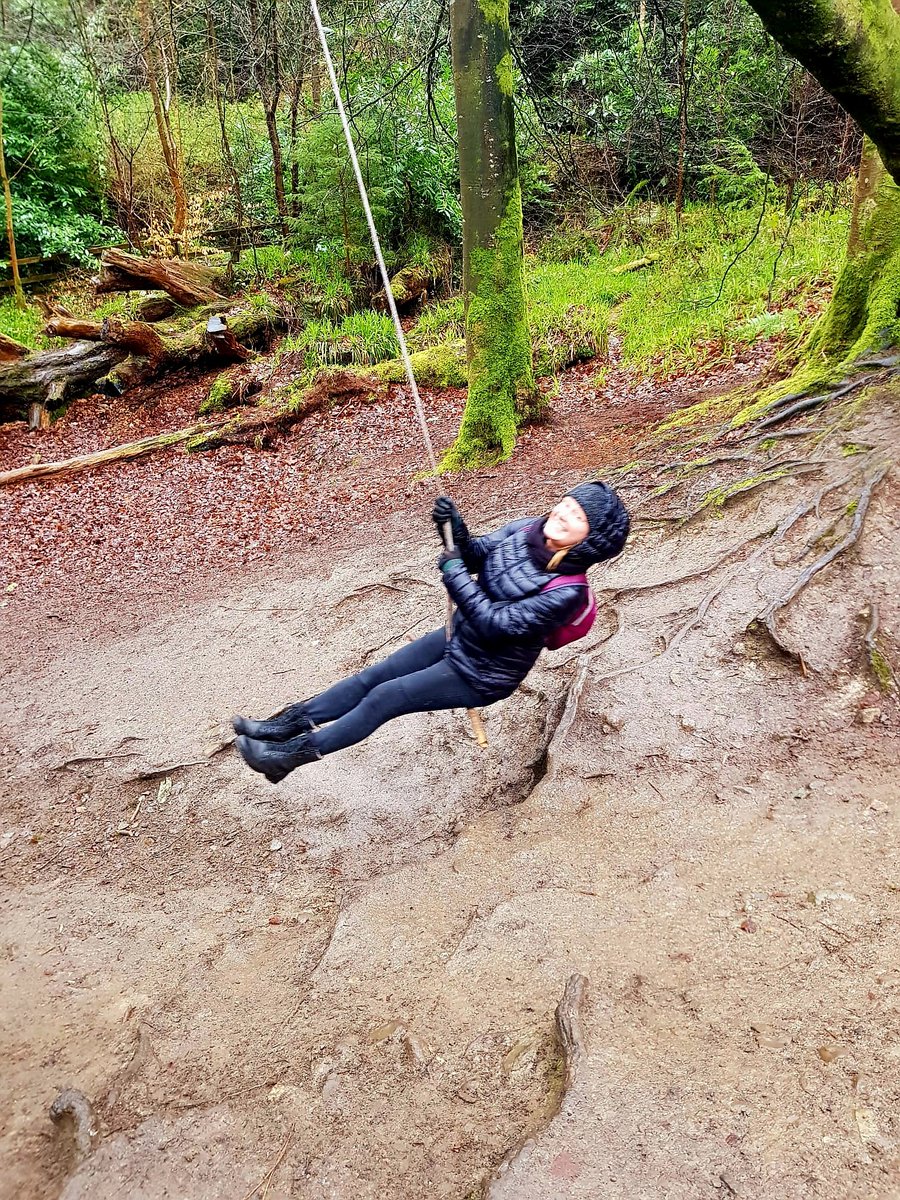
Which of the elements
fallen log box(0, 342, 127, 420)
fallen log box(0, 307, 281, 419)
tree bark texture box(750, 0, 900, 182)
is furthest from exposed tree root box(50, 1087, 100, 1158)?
fallen log box(0, 342, 127, 420)

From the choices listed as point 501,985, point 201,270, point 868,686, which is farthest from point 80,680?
point 201,270

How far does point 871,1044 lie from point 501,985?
4.30 ft

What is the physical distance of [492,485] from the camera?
322 inches

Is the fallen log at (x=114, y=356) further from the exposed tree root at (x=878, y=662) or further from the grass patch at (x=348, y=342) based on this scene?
the exposed tree root at (x=878, y=662)

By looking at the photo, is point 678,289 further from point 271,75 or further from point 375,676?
point 271,75

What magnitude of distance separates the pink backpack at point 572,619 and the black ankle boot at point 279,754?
4.08 feet

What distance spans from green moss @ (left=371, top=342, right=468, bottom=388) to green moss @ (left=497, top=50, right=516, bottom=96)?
3919mm

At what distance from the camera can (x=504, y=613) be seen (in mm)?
3426

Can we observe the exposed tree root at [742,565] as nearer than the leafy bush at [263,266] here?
Yes

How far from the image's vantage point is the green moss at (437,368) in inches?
454

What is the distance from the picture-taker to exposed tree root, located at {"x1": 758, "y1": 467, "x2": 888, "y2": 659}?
4363mm

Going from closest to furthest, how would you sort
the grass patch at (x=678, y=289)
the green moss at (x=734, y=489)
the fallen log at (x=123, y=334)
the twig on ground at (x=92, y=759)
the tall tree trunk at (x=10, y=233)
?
the green moss at (x=734, y=489), the twig on ground at (x=92, y=759), the grass patch at (x=678, y=289), the fallen log at (x=123, y=334), the tall tree trunk at (x=10, y=233)

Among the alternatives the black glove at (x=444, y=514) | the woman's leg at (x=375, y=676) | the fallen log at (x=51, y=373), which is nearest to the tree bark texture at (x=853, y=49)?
the black glove at (x=444, y=514)

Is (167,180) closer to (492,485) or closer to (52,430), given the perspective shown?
(52,430)
